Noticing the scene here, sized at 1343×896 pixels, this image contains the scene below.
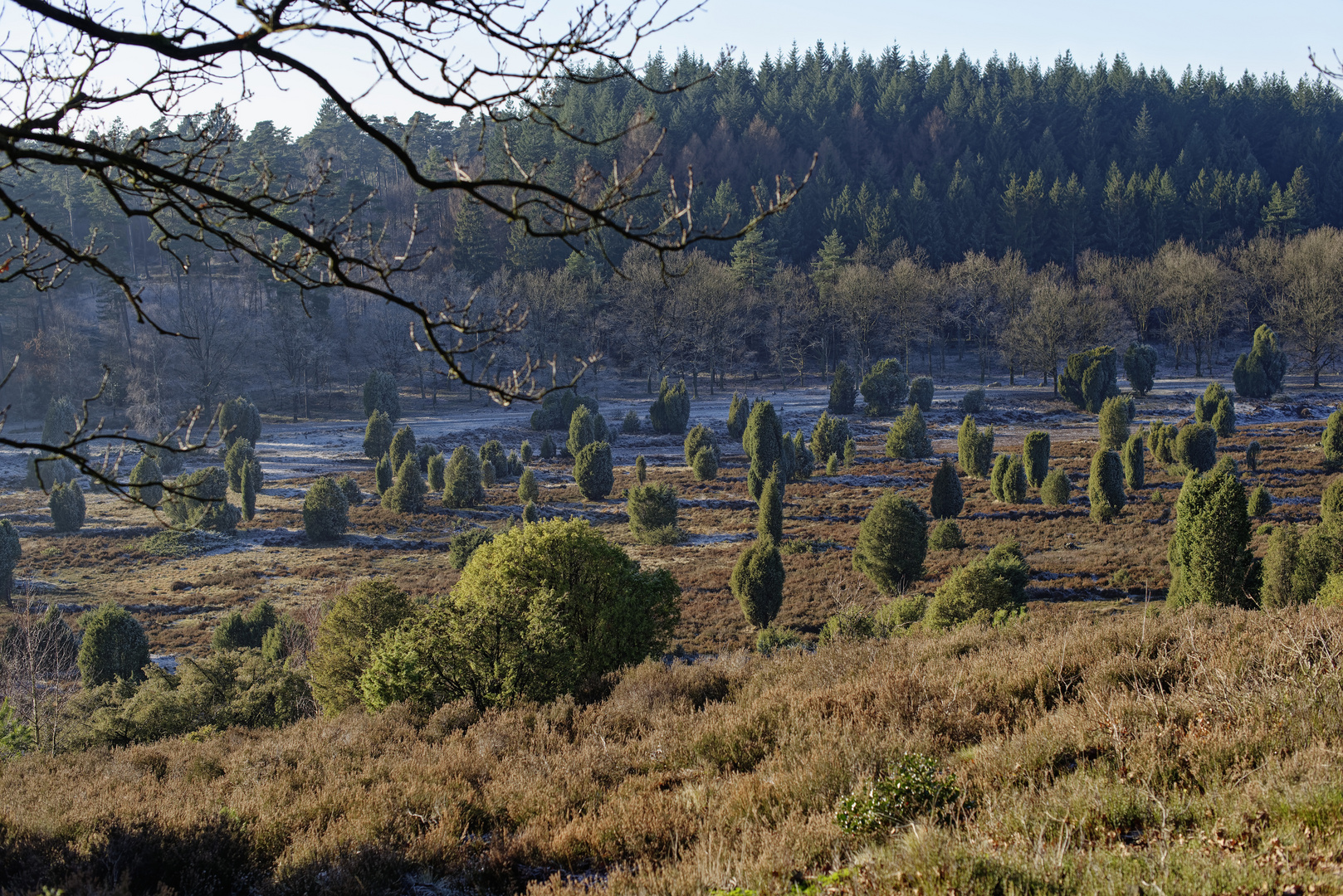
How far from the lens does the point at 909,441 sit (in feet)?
142

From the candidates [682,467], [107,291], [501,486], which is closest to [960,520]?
[682,467]

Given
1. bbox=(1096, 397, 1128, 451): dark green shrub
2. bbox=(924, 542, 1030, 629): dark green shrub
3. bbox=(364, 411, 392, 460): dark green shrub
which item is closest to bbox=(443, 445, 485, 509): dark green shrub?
bbox=(364, 411, 392, 460): dark green shrub

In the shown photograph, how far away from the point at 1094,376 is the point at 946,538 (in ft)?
109

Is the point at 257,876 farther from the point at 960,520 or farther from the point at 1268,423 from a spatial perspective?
the point at 1268,423

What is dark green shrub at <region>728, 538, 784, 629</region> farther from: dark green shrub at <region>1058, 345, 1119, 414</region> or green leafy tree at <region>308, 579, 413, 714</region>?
dark green shrub at <region>1058, 345, 1119, 414</region>

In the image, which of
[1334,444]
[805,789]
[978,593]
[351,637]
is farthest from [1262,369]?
[805,789]

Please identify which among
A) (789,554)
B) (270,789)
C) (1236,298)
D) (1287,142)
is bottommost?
(789,554)

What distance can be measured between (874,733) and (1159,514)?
1217 inches

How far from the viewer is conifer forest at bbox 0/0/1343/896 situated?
12.2 ft

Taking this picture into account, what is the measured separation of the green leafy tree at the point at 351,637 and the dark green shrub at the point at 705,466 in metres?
24.7

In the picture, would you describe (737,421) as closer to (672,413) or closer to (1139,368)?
(672,413)

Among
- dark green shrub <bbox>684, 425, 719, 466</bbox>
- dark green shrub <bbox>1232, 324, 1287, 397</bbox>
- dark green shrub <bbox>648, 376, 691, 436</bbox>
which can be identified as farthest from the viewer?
dark green shrub <bbox>1232, 324, 1287, 397</bbox>

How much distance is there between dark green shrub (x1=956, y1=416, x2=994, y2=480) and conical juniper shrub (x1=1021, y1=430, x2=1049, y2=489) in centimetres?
321

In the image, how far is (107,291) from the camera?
6344 cm
